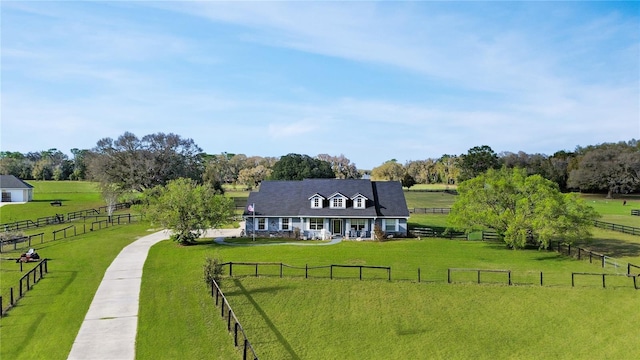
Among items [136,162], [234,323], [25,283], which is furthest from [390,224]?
[136,162]

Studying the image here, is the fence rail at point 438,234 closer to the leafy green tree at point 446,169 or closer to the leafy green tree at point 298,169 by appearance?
the leafy green tree at point 298,169

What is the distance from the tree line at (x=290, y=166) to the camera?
78.1m


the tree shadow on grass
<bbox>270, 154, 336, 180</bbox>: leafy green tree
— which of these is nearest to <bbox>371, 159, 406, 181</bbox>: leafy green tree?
<bbox>270, 154, 336, 180</bbox>: leafy green tree

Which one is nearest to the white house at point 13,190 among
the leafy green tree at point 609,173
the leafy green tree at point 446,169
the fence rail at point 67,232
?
the fence rail at point 67,232

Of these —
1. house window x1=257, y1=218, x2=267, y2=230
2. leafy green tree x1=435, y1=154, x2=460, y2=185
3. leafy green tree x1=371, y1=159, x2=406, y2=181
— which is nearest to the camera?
house window x1=257, y1=218, x2=267, y2=230

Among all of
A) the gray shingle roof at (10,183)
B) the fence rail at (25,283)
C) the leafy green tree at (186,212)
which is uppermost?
the gray shingle roof at (10,183)

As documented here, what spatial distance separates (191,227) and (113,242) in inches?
280

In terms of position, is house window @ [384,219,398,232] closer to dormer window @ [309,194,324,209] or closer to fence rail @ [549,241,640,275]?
dormer window @ [309,194,324,209]

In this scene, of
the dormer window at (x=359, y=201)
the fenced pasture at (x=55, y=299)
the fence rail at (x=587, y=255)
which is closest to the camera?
the fenced pasture at (x=55, y=299)

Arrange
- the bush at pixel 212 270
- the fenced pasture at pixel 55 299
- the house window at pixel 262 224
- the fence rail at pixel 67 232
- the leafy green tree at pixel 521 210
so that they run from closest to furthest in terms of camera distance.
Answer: the fenced pasture at pixel 55 299, the bush at pixel 212 270, the fence rail at pixel 67 232, the leafy green tree at pixel 521 210, the house window at pixel 262 224

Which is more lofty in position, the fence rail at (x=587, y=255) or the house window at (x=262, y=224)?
the house window at (x=262, y=224)

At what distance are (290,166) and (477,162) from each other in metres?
44.7

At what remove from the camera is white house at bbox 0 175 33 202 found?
7300 centimetres

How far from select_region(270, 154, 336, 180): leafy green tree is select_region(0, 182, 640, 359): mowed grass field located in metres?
71.2
